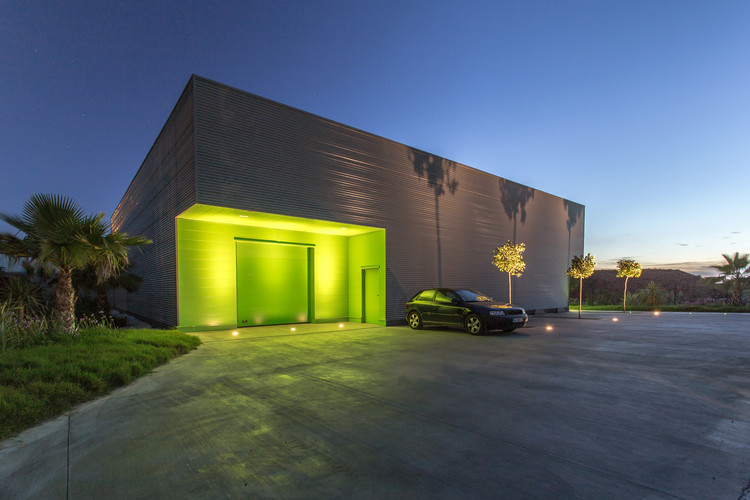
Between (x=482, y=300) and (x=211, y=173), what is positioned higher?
(x=211, y=173)

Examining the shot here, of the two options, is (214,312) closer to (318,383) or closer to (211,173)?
(211,173)

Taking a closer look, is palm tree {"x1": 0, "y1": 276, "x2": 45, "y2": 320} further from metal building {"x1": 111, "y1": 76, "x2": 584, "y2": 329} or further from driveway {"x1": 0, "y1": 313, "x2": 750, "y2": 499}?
driveway {"x1": 0, "y1": 313, "x2": 750, "y2": 499}

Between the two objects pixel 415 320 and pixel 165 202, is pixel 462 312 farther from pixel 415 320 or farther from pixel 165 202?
pixel 165 202

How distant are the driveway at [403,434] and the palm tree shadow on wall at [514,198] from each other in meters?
12.9

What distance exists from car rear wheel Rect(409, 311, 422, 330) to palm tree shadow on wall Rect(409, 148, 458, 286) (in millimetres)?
2853

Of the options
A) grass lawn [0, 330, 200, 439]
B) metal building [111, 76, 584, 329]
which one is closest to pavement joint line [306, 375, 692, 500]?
grass lawn [0, 330, 200, 439]

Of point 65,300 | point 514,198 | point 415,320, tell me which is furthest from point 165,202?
point 514,198

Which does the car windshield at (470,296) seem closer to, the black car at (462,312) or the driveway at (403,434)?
the black car at (462,312)

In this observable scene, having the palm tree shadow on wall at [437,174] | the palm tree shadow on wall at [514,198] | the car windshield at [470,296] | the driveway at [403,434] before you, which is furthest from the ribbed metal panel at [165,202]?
the palm tree shadow on wall at [514,198]

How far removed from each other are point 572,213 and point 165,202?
24.4 metres

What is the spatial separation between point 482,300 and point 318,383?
8.10m

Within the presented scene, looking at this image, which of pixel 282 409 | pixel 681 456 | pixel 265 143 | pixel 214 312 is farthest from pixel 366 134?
pixel 681 456

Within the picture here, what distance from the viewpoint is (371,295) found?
13.9 meters

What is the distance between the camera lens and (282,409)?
161 inches
